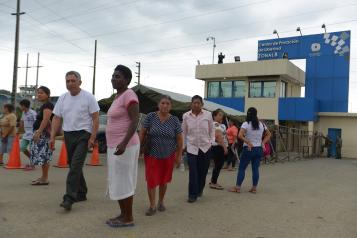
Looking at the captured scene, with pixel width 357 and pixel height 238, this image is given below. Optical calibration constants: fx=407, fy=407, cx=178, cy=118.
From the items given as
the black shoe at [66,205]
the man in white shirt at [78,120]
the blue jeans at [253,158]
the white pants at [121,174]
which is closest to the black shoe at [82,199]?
the man in white shirt at [78,120]

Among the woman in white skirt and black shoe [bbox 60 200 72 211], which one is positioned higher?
the woman in white skirt

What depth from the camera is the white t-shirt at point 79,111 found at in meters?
5.52

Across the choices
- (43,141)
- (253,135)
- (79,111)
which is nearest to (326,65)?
(253,135)

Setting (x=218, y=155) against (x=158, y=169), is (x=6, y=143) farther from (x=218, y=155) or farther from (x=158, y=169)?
(x=158, y=169)

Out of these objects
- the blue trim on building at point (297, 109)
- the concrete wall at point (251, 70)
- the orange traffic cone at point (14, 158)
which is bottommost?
the orange traffic cone at point (14, 158)

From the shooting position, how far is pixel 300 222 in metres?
5.40

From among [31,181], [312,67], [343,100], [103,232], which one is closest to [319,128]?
[343,100]

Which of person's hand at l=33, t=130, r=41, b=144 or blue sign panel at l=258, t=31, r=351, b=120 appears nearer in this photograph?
person's hand at l=33, t=130, r=41, b=144

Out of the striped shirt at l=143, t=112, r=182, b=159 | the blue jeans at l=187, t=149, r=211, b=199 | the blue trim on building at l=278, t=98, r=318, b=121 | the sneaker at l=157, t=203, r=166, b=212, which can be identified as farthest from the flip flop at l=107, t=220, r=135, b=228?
the blue trim on building at l=278, t=98, r=318, b=121

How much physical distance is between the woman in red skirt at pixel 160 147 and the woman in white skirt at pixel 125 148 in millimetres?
744

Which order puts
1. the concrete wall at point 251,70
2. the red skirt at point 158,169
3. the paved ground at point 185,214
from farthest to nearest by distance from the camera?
the concrete wall at point 251,70
the red skirt at point 158,169
the paved ground at point 185,214

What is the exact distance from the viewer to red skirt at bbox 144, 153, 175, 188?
543 cm

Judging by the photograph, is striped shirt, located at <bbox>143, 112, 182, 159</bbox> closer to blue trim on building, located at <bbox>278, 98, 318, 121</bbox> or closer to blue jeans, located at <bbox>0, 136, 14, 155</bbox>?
blue jeans, located at <bbox>0, 136, 14, 155</bbox>

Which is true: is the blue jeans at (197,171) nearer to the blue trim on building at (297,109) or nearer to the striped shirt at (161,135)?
the striped shirt at (161,135)
